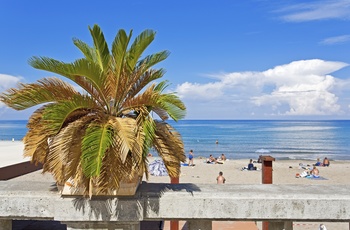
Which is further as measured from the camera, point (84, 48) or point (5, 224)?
point (84, 48)

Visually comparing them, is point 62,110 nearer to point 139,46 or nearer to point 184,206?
point 139,46

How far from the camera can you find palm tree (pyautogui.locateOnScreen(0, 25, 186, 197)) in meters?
2.93

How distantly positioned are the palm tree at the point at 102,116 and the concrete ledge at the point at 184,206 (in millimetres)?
192

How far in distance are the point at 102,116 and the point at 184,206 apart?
114 centimetres

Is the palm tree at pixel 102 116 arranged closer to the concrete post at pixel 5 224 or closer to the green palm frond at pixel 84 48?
the green palm frond at pixel 84 48

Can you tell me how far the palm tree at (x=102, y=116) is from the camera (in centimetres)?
293

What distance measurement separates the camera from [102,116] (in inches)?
126

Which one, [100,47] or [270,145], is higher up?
[100,47]

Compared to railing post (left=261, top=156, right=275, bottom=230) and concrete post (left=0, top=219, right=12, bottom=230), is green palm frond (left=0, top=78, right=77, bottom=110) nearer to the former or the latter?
concrete post (left=0, top=219, right=12, bottom=230)

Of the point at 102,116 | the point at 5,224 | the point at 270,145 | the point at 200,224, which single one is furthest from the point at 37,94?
the point at 270,145

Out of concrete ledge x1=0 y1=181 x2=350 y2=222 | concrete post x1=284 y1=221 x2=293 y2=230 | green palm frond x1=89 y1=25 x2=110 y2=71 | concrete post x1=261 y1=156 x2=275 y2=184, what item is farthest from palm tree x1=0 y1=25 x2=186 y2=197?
concrete post x1=261 y1=156 x2=275 y2=184

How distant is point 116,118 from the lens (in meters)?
3.15

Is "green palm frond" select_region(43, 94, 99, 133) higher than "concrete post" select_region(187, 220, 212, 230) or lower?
higher

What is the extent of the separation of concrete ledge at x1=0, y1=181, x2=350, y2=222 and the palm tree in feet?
0.63
